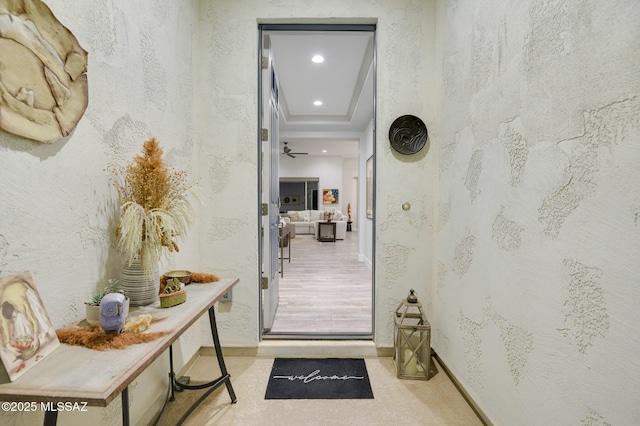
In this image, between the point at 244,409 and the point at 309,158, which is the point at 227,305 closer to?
the point at 244,409

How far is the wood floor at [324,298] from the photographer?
269 cm

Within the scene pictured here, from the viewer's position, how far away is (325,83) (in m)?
4.26

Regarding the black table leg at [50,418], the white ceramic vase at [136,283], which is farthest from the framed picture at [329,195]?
the black table leg at [50,418]

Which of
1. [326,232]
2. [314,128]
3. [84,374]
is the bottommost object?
[326,232]

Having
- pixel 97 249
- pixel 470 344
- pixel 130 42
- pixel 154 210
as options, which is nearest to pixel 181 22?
pixel 130 42

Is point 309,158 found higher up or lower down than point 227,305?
higher up

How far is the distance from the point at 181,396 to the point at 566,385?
6.38 feet

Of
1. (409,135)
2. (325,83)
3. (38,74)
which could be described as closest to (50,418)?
(38,74)

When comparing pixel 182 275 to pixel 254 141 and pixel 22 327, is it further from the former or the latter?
pixel 254 141

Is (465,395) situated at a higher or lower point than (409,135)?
lower

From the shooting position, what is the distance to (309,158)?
11086 millimetres

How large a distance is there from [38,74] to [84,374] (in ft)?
2.94

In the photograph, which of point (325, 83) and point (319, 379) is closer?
point (319, 379)

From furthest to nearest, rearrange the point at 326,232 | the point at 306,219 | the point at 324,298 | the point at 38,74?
the point at 306,219, the point at 326,232, the point at 324,298, the point at 38,74
